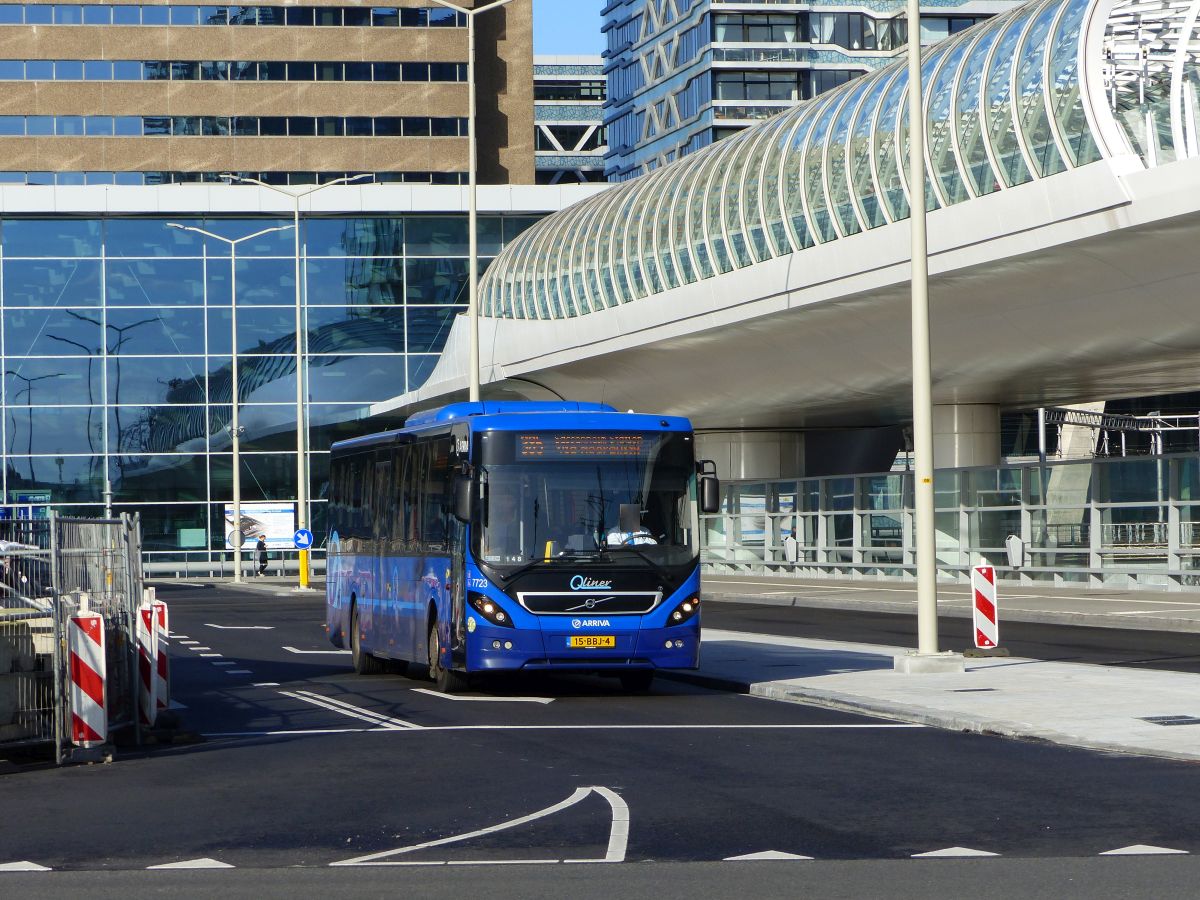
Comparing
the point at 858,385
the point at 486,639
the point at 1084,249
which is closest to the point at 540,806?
the point at 486,639

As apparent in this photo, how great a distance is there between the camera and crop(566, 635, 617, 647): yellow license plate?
1798cm

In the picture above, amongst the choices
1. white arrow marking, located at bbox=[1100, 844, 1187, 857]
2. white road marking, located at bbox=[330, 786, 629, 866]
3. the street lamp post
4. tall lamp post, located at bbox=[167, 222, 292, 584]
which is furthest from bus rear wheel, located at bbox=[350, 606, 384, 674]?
tall lamp post, located at bbox=[167, 222, 292, 584]

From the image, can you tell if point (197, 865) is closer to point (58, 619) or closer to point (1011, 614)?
point (58, 619)

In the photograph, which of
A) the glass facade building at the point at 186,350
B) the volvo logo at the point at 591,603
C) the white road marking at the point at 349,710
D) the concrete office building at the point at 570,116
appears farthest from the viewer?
the concrete office building at the point at 570,116

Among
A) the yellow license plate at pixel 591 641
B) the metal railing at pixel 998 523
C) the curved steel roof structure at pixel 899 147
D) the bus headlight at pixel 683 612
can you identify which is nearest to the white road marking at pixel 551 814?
the yellow license plate at pixel 591 641

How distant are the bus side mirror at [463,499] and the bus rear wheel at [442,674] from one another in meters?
1.58

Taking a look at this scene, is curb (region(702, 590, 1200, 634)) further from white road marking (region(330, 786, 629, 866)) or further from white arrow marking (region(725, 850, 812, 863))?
white arrow marking (region(725, 850, 812, 863))

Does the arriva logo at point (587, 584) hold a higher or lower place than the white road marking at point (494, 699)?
higher

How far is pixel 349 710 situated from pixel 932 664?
18.9 feet

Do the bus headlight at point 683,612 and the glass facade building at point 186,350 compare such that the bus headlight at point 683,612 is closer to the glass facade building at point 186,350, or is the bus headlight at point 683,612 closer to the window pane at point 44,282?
the glass facade building at point 186,350

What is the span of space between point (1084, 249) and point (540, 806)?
19662 millimetres

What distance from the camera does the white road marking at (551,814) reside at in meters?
8.92

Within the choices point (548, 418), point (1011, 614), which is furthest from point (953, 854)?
point (1011, 614)

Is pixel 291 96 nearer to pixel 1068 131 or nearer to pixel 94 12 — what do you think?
pixel 94 12
